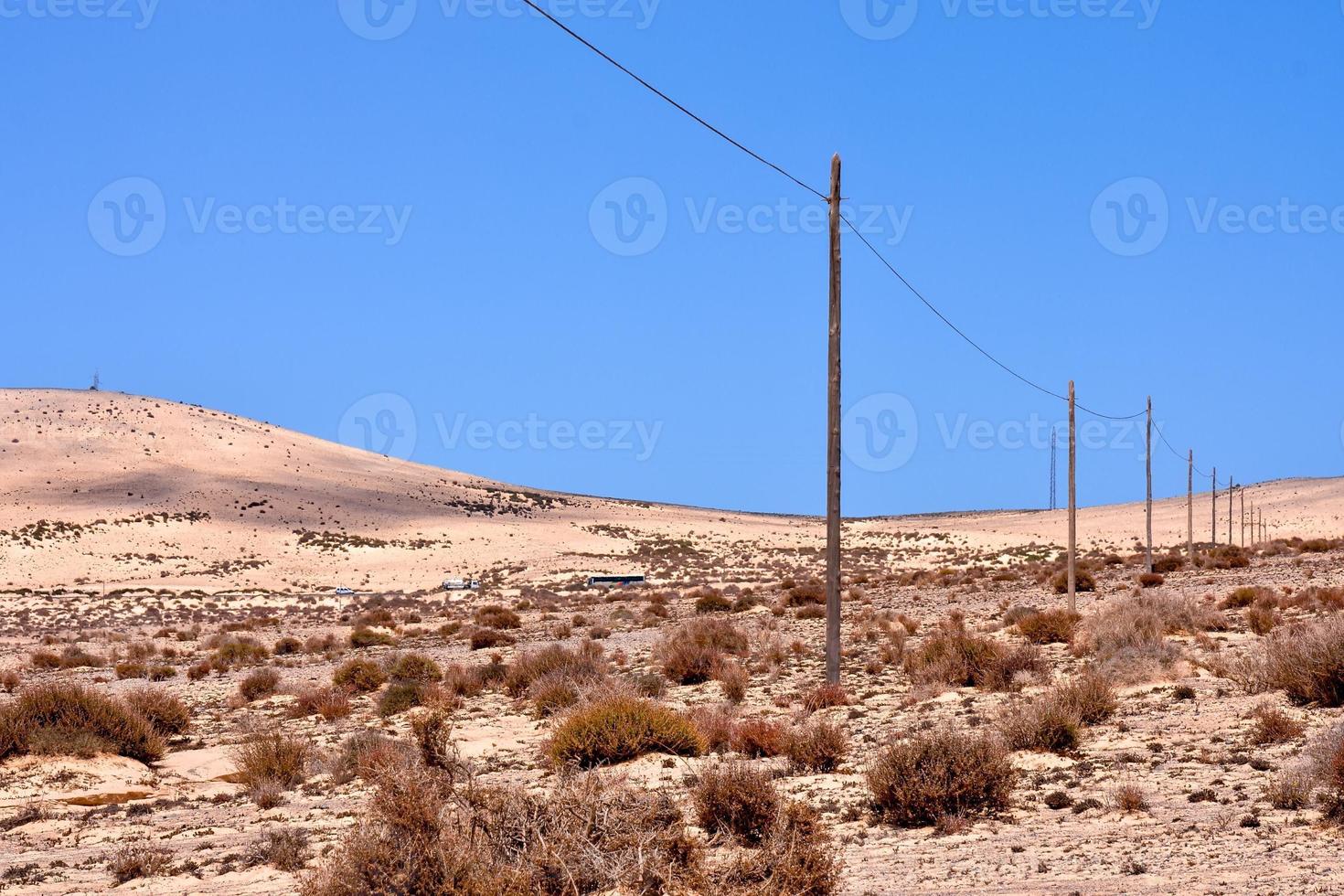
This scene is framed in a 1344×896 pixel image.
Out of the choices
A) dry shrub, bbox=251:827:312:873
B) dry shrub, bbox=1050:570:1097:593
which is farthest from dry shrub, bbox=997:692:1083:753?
dry shrub, bbox=1050:570:1097:593

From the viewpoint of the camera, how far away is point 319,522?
115m

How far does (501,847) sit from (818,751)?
7.21 m

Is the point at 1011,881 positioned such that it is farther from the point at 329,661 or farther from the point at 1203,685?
the point at 329,661

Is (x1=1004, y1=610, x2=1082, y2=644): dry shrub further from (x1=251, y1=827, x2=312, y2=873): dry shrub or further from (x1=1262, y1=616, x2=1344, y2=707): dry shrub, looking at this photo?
(x1=251, y1=827, x2=312, y2=873): dry shrub

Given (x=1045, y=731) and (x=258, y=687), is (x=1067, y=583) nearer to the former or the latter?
(x=258, y=687)

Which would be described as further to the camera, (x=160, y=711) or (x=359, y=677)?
(x=359, y=677)

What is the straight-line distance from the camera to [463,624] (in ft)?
152

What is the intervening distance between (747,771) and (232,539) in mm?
97812

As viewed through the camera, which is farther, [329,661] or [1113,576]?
[1113,576]

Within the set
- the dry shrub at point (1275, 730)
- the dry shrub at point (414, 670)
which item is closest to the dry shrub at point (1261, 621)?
the dry shrub at point (1275, 730)

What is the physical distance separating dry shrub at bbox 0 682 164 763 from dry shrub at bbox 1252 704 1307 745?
47.7 feet

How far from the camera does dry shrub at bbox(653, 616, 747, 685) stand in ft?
82.3

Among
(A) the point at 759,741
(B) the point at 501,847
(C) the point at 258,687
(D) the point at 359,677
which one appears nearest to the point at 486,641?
(D) the point at 359,677

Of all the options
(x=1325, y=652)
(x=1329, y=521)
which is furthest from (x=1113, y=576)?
(x=1329, y=521)
